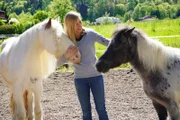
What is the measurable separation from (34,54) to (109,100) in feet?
9.02

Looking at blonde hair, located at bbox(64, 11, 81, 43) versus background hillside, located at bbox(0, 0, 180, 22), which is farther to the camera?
background hillside, located at bbox(0, 0, 180, 22)

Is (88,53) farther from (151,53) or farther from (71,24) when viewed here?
(151,53)

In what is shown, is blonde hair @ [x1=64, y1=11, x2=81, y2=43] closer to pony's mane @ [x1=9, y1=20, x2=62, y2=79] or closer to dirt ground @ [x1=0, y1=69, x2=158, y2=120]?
pony's mane @ [x1=9, y1=20, x2=62, y2=79]

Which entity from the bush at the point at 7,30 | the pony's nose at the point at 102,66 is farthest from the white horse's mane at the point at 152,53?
the bush at the point at 7,30

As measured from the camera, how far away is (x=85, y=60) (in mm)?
4254

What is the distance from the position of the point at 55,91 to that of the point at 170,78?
4.08m

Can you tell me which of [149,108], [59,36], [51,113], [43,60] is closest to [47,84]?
[51,113]

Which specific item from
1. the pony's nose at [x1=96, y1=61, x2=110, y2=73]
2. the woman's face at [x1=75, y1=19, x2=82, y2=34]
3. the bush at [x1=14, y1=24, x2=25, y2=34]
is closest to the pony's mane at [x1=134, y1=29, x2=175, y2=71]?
the pony's nose at [x1=96, y1=61, x2=110, y2=73]

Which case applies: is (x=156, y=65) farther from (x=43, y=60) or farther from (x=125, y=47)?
(x=43, y=60)

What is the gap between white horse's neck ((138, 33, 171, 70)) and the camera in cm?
388

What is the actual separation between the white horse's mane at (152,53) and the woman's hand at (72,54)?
739 millimetres

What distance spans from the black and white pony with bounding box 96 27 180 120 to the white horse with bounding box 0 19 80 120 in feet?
1.57

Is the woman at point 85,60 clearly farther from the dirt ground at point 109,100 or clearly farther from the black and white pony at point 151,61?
the dirt ground at point 109,100

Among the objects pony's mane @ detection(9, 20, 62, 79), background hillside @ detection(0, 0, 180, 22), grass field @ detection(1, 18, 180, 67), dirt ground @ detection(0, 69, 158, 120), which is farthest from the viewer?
background hillside @ detection(0, 0, 180, 22)
